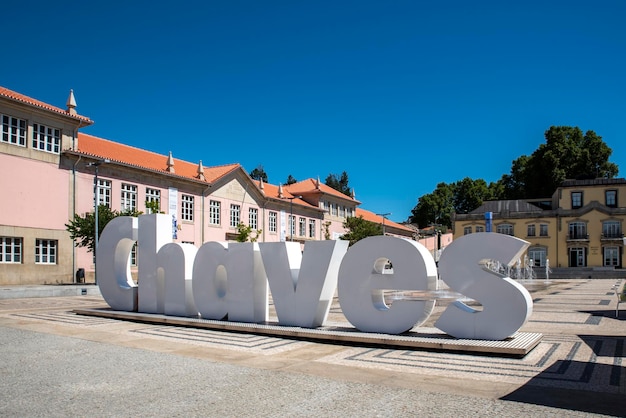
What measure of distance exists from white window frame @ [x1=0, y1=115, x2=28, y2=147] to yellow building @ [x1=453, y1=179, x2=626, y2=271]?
47.0 m

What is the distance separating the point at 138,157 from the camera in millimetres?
43875

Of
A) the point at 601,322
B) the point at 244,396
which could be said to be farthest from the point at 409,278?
the point at 601,322

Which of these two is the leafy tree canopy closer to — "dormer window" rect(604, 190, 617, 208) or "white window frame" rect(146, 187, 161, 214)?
"dormer window" rect(604, 190, 617, 208)

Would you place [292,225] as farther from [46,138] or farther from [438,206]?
[438,206]

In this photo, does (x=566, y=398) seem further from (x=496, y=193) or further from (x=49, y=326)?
→ (x=496, y=193)

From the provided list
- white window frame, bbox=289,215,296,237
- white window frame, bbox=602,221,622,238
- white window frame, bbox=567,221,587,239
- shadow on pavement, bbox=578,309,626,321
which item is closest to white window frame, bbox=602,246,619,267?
white window frame, bbox=602,221,622,238

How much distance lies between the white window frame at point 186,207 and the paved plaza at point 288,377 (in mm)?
33315

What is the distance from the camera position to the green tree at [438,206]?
95.4 meters

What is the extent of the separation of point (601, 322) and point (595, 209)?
179 ft

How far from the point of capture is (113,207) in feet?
128

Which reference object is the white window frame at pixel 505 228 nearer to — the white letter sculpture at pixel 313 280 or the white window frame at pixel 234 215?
the white window frame at pixel 234 215

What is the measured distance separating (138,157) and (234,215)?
1195 centimetres

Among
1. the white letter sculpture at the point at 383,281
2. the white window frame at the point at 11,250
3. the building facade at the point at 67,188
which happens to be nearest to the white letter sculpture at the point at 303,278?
the white letter sculpture at the point at 383,281

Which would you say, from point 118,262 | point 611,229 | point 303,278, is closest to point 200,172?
point 118,262
